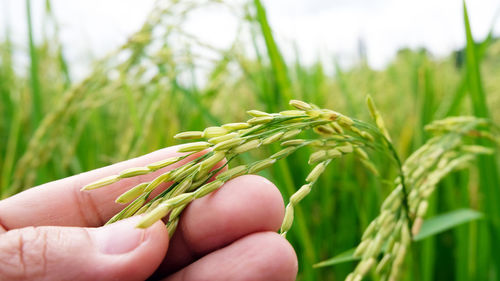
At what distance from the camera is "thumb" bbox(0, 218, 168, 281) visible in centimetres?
64

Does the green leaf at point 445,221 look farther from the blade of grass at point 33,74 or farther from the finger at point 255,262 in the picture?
the blade of grass at point 33,74

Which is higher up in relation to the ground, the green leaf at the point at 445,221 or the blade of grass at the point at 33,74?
the blade of grass at the point at 33,74

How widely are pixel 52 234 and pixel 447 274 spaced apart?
1.61 m

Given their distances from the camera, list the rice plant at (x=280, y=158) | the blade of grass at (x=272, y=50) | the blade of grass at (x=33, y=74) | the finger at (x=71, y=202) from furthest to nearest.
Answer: the blade of grass at (x=33, y=74)
the blade of grass at (x=272, y=50)
the finger at (x=71, y=202)
the rice plant at (x=280, y=158)

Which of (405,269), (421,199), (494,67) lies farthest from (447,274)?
(494,67)

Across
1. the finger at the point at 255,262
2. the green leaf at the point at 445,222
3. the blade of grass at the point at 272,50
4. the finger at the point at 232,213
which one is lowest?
the green leaf at the point at 445,222

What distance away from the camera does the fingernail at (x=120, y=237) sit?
64 cm

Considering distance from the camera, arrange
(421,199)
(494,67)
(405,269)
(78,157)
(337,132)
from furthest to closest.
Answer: (494,67) < (78,157) < (405,269) < (421,199) < (337,132)

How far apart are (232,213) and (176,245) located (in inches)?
8.2

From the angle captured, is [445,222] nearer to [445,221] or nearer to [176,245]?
[445,221]

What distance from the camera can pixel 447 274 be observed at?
1691 millimetres

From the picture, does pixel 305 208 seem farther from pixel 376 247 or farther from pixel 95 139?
pixel 95 139

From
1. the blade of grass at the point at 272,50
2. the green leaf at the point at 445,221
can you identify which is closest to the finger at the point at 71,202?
the blade of grass at the point at 272,50

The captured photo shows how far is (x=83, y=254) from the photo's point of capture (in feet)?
2.11
